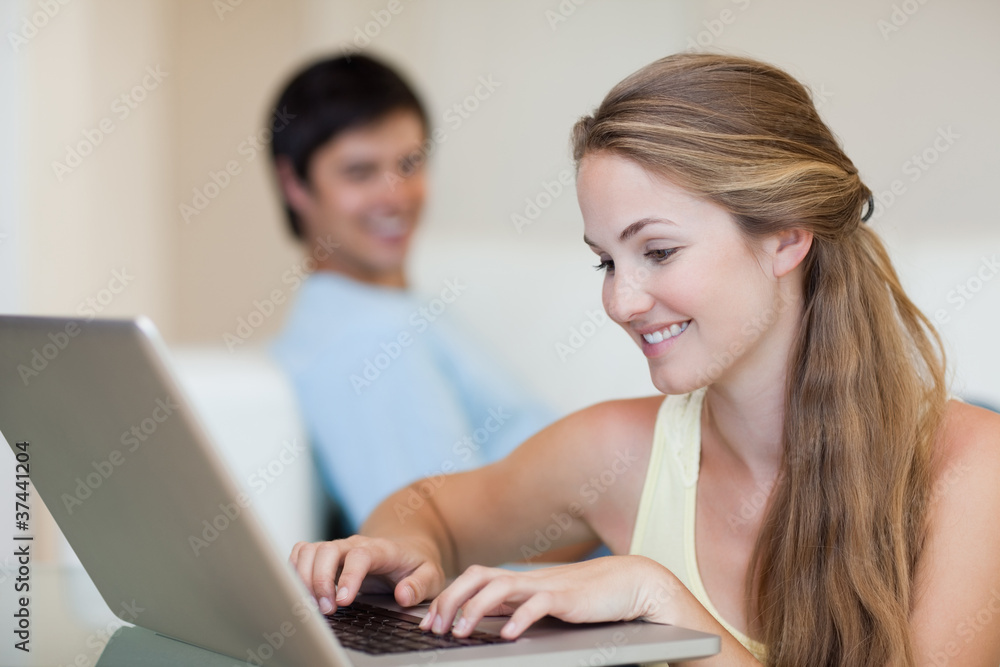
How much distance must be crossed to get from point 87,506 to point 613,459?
76 cm

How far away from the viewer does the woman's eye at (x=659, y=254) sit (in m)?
1.11

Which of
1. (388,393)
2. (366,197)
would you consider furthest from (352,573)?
(366,197)

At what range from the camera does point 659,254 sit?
1.12 m

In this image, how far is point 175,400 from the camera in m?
0.57

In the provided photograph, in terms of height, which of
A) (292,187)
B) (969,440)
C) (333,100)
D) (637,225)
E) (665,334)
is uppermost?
(333,100)

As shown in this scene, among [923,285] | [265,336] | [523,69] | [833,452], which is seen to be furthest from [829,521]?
[265,336]

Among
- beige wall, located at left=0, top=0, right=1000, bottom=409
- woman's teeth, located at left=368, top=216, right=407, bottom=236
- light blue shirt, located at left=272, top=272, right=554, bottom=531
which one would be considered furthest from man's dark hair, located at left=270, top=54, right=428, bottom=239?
beige wall, located at left=0, top=0, right=1000, bottom=409

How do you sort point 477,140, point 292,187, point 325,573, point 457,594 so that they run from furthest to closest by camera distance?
point 477,140 < point 292,187 < point 325,573 < point 457,594

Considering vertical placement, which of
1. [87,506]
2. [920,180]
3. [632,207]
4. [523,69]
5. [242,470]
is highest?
[523,69]

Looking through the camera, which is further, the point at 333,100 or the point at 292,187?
the point at 292,187

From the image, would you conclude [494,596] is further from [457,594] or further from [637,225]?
[637,225]

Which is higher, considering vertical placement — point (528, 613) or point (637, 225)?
point (637, 225)

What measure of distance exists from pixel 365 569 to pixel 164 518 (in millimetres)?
321

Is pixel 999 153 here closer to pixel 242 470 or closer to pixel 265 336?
pixel 242 470
